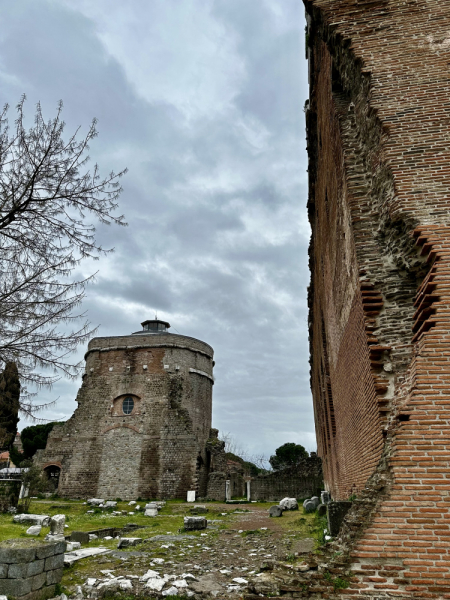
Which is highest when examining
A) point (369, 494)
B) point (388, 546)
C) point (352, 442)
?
point (352, 442)

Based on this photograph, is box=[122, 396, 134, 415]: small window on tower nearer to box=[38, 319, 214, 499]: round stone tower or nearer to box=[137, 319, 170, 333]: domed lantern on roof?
box=[38, 319, 214, 499]: round stone tower

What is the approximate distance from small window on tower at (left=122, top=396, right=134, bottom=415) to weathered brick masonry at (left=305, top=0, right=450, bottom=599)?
18.8m

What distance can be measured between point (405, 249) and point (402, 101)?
2.18m

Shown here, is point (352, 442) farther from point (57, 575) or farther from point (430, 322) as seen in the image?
point (57, 575)

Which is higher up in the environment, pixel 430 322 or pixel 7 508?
pixel 430 322

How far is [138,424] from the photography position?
79.5ft

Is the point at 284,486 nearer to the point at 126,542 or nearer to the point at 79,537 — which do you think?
the point at 126,542

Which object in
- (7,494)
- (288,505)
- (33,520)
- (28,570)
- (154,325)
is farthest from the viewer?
(154,325)

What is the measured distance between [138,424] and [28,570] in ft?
65.3

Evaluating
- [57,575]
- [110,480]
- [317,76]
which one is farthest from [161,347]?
[57,575]

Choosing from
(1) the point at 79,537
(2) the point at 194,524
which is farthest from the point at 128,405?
(1) the point at 79,537

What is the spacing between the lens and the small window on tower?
24.9m

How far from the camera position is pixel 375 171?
5793mm

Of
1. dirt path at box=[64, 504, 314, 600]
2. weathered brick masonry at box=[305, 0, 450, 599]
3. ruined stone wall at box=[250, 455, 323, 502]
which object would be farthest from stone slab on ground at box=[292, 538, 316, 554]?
ruined stone wall at box=[250, 455, 323, 502]
